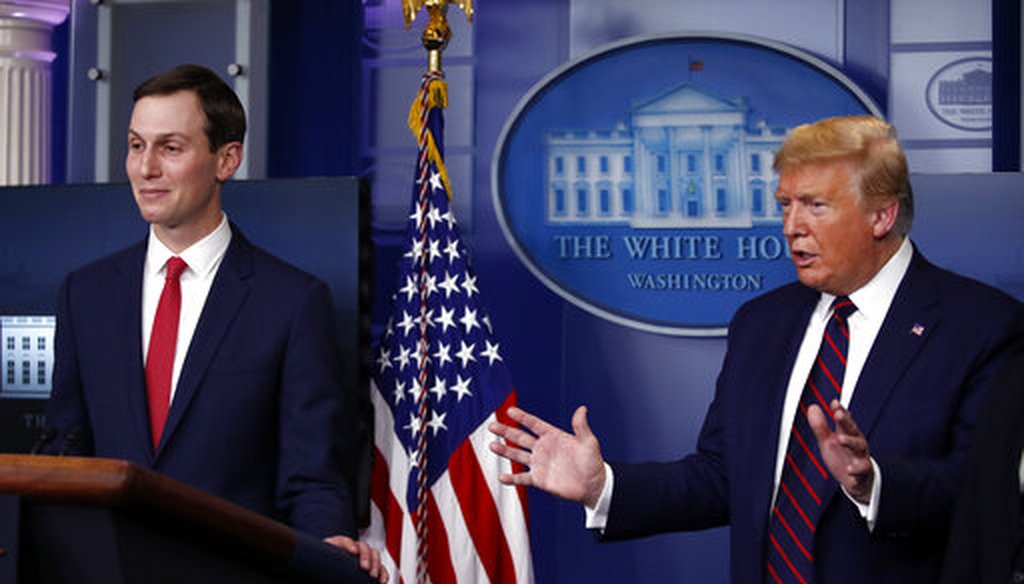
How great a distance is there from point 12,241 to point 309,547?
2891 mm

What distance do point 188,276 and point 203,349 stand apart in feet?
0.62

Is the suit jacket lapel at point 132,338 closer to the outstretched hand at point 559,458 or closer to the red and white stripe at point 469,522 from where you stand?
the outstretched hand at point 559,458

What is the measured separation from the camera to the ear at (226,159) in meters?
2.41

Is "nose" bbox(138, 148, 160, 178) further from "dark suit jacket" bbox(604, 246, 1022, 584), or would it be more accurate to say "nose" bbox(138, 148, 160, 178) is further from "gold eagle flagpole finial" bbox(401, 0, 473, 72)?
"gold eagle flagpole finial" bbox(401, 0, 473, 72)

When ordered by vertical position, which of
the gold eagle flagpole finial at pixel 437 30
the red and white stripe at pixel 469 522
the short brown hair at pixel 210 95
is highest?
the gold eagle flagpole finial at pixel 437 30

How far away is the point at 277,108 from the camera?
4516mm

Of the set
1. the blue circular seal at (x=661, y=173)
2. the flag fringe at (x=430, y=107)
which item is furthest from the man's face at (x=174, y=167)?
the blue circular seal at (x=661, y=173)

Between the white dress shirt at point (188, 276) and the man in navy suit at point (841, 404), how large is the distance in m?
0.60

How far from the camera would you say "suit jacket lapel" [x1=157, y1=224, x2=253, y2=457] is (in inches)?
86.7

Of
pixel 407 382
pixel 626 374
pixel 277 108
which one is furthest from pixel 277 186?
pixel 626 374

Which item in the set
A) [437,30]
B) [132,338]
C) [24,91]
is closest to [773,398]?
[132,338]

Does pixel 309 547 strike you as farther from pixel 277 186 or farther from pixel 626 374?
pixel 626 374

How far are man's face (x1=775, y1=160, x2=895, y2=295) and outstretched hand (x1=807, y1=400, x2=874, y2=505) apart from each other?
40 cm

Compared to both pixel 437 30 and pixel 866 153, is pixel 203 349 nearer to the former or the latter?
pixel 866 153
